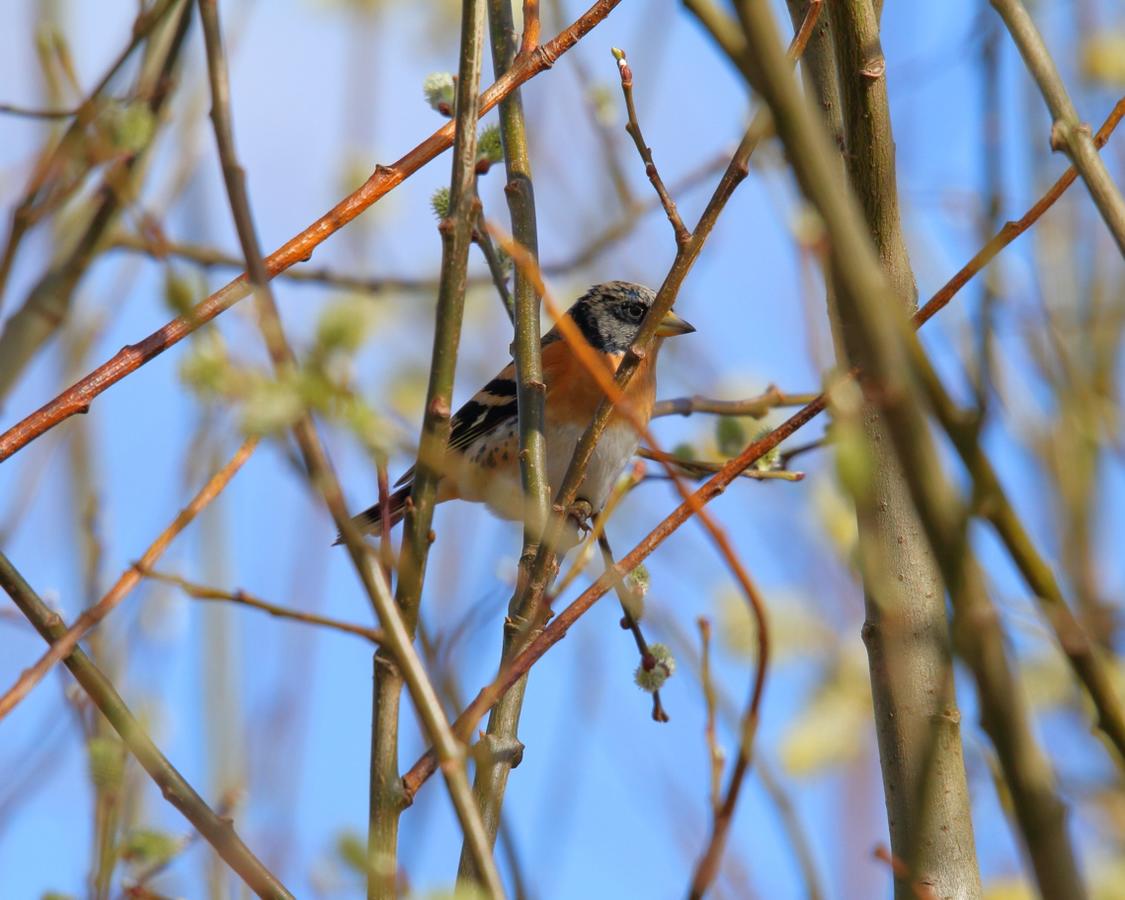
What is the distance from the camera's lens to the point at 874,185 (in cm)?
253

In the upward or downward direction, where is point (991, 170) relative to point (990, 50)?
downward

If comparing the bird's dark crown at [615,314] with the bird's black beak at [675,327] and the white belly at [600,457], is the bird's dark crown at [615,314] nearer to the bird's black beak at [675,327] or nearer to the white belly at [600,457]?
the bird's black beak at [675,327]

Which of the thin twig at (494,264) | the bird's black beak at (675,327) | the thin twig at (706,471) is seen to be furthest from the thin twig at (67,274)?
the bird's black beak at (675,327)

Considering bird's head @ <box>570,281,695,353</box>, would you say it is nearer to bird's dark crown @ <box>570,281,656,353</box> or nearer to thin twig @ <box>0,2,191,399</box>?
bird's dark crown @ <box>570,281,656,353</box>

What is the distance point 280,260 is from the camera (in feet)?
7.36

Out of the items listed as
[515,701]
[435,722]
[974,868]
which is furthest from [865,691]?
[435,722]

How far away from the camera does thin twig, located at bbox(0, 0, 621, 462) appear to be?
85.7 inches

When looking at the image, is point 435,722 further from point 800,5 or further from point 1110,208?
point 800,5

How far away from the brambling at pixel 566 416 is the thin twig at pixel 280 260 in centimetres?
171

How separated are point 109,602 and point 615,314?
3494mm

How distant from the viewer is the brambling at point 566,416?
4324mm

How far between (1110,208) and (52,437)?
3497 mm

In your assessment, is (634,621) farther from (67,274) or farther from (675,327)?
(675,327)

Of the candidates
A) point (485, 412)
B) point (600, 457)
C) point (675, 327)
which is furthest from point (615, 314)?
point (600, 457)
